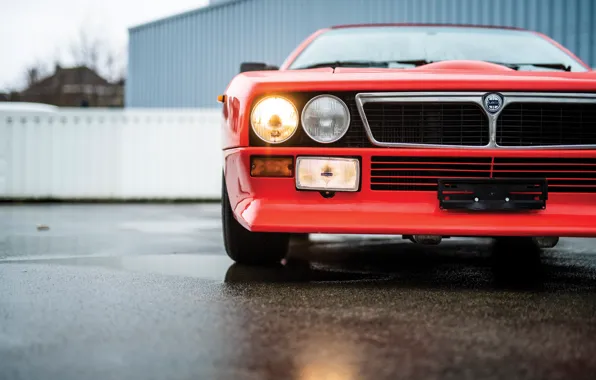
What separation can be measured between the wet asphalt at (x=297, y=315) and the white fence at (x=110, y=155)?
5.93m

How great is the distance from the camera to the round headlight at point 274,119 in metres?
2.66

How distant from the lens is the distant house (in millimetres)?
35062

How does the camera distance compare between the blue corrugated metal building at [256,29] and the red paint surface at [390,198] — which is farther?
the blue corrugated metal building at [256,29]

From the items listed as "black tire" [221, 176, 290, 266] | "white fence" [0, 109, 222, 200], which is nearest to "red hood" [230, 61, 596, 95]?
"black tire" [221, 176, 290, 266]

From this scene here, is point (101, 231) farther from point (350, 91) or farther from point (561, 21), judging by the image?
point (561, 21)

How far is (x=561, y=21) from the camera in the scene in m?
13.3

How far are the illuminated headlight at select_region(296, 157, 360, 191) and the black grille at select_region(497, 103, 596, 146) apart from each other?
1.90ft

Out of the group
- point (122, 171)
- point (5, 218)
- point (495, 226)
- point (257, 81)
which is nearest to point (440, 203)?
point (495, 226)

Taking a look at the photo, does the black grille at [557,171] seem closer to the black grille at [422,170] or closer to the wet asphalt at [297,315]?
the black grille at [422,170]

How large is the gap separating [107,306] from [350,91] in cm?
118

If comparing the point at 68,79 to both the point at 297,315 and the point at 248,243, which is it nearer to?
the point at 248,243

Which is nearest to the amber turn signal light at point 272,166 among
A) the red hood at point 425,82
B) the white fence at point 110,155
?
the red hood at point 425,82

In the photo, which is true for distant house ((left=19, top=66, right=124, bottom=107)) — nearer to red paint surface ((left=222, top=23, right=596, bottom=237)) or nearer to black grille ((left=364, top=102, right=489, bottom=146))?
red paint surface ((left=222, top=23, right=596, bottom=237))

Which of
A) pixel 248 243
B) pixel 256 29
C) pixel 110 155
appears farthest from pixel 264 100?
pixel 256 29
